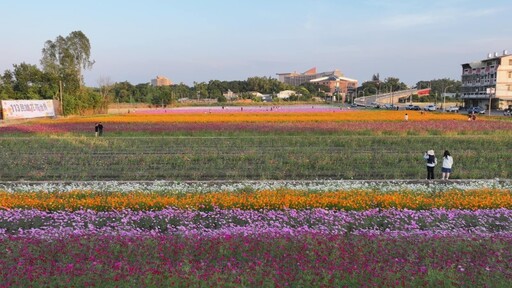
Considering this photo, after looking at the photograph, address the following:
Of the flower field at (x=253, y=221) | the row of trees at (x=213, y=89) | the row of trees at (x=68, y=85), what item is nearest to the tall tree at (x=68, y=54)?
the row of trees at (x=68, y=85)

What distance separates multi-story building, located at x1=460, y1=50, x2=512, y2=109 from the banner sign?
6247 cm

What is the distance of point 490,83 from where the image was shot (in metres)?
77.1

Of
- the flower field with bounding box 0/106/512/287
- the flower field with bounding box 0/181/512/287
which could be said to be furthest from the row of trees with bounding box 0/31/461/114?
the flower field with bounding box 0/181/512/287

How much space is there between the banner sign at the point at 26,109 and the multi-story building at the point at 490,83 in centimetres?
6247

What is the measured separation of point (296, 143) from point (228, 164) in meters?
6.74

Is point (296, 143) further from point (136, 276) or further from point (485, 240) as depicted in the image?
point (136, 276)

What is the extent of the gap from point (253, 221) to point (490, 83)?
81.5 metres

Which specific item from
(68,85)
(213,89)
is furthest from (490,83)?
(213,89)

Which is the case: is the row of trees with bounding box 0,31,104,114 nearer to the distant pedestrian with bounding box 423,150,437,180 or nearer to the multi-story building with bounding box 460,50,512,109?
the distant pedestrian with bounding box 423,150,437,180

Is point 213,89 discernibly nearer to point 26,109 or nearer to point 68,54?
point 68,54

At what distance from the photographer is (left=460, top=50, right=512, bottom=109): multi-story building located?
7368 centimetres

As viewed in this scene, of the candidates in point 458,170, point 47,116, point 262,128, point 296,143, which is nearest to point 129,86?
point 47,116

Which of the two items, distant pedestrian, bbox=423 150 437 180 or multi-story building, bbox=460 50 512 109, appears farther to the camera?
multi-story building, bbox=460 50 512 109

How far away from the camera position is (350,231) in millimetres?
7719
